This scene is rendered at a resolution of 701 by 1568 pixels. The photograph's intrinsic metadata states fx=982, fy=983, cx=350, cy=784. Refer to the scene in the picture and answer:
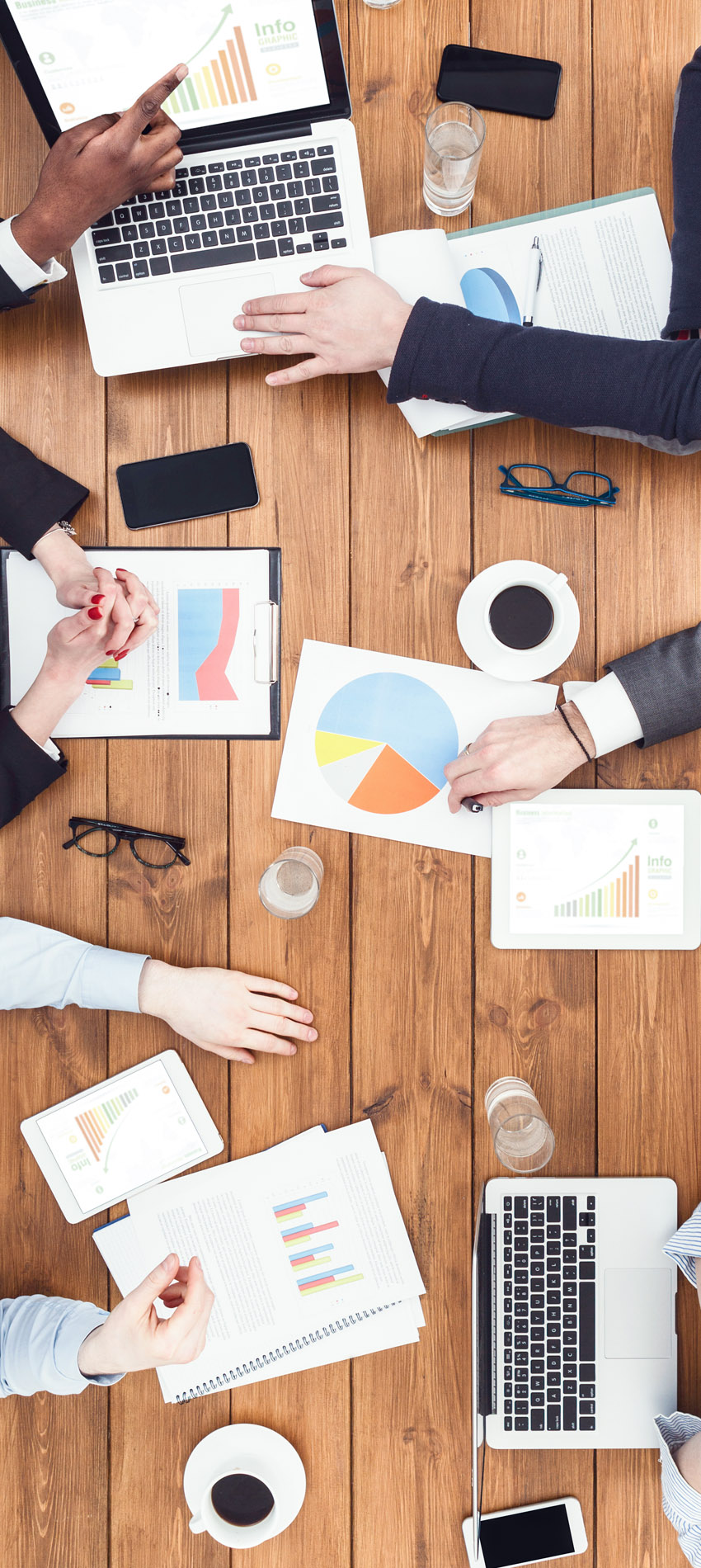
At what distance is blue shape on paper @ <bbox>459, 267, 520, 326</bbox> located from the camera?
4.31 feet

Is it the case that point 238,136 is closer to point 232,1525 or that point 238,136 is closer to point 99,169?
point 99,169

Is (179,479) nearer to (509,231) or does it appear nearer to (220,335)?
(220,335)

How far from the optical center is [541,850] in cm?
133

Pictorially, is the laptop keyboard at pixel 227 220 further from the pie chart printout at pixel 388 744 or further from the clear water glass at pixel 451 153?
the pie chart printout at pixel 388 744

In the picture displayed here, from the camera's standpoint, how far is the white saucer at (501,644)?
132 cm

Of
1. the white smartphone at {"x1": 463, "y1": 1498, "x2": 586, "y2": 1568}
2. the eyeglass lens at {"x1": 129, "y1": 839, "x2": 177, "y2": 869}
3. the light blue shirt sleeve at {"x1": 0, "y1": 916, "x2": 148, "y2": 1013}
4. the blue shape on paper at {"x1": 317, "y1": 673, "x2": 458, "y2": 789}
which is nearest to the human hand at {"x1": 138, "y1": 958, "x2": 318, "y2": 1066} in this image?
the light blue shirt sleeve at {"x1": 0, "y1": 916, "x2": 148, "y2": 1013}

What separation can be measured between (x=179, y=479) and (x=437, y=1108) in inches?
36.9

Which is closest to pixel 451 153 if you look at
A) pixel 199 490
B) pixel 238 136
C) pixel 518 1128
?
pixel 238 136

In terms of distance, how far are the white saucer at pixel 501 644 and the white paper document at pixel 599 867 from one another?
18cm

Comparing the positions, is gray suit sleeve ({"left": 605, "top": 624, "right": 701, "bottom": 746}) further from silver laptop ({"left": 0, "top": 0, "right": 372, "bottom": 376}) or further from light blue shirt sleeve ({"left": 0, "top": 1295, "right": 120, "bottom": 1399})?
light blue shirt sleeve ({"left": 0, "top": 1295, "right": 120, "bottom": 1399})

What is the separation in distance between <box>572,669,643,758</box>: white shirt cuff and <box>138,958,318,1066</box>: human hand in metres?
0.55

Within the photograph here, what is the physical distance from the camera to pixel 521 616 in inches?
52.1

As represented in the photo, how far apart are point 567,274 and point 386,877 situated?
0.85 m

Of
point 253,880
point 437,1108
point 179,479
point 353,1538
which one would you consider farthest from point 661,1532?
point 179,479
